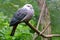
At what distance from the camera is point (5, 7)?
Answer: 272 inches

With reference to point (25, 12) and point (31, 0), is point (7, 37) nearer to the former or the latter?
point (25, 12)

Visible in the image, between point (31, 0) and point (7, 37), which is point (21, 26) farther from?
point (31, 0)

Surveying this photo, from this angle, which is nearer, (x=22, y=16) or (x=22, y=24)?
(x=22, y=16)

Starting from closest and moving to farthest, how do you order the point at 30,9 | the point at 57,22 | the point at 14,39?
the point at 30,9 < the point at 14,39 < the point at 57,22

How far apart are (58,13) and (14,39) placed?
93.5 inches

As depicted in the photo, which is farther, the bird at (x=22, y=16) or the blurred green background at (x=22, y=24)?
the blurred green background at (x=22, y=24)

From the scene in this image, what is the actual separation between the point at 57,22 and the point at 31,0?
75cm

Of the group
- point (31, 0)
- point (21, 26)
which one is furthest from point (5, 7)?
point (21, 26)

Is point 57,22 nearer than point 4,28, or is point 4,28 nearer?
point 4,28

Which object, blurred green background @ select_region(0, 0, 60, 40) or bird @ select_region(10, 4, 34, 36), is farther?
blurred green background @ select_region(0, 0, 60, 40)

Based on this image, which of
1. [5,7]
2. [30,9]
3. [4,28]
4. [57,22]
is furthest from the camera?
[5,7]

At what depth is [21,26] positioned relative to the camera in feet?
16.1

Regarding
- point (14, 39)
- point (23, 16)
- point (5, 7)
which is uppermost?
point (5, 7)

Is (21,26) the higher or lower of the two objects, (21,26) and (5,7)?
the lower
